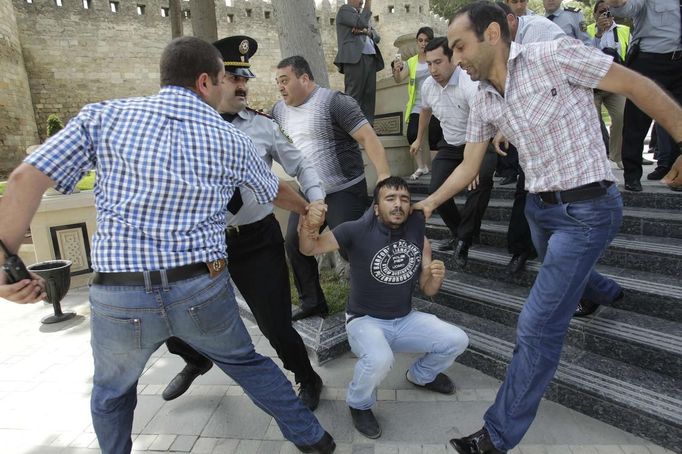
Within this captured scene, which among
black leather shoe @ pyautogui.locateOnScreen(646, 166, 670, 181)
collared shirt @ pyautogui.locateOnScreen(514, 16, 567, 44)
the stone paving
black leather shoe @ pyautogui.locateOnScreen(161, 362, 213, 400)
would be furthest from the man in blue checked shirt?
black leather shoe @ pyautogui.locateOnScreen(646, 166, 670, 181)

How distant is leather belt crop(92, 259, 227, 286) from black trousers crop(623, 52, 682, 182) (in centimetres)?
398

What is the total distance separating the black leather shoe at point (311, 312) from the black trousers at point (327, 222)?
21 mm

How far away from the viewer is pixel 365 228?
8.84 feet

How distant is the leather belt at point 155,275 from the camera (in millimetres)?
1654

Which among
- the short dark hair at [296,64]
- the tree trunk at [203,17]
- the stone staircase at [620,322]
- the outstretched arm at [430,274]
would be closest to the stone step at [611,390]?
the stone staircase at [620,322]

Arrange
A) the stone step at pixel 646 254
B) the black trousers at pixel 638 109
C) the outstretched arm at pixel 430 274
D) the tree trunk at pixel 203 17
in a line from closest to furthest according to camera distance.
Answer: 1. the outstretched arm at pixel 430 274
2. the stone step at pixel 646 254
3. the black trousers at pixel 638 109
4. the tree trunk at pixel 203 17

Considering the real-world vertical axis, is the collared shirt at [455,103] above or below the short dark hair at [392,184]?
above

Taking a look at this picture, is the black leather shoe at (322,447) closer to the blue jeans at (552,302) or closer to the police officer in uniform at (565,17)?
the blue jeans at (552,302)

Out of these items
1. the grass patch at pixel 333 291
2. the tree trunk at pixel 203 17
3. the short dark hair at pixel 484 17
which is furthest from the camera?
the tree trunk at pixel 203 17

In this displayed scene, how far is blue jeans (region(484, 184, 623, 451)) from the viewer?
2.03 meters

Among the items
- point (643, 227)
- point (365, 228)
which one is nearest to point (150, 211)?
point (365, 228)

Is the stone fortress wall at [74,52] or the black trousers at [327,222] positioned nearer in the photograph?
the black trousers at [327,222]

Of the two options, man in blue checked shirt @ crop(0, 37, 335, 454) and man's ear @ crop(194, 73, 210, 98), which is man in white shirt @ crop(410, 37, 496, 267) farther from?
man's ear @ crop(194, 73, 210, 98)

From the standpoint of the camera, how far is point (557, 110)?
78.0 inches
